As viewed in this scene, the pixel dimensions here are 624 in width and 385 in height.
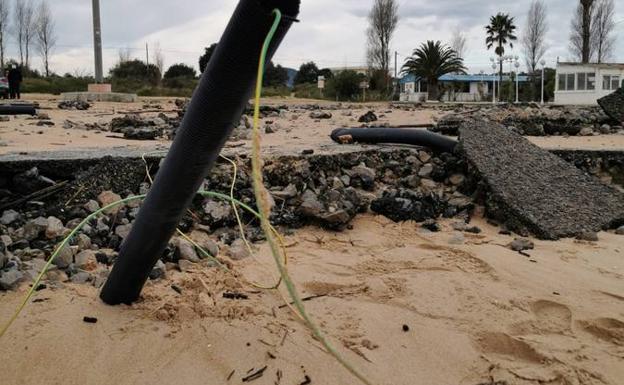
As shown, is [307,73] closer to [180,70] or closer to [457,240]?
[180,70]

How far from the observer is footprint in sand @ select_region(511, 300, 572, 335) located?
2.45 metres

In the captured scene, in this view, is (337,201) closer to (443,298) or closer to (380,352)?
(443,298)

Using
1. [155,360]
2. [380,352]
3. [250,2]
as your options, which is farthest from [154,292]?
[250,2]

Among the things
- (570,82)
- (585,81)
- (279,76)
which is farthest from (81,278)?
(279,76)

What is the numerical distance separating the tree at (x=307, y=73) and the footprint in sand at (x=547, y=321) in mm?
55513

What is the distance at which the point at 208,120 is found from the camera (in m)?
1.63

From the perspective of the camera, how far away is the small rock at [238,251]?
321cm

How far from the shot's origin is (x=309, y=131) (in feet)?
26.1

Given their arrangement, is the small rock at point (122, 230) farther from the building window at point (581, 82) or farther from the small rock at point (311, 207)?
the building window at point (581, 82)

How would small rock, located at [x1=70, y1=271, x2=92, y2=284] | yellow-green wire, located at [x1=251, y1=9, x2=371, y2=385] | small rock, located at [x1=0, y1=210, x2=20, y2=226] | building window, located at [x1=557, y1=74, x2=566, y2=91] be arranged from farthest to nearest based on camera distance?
building window, located at [x1=557, y1=74, x2=566, y2=91] → small rock, located at [x1=0, y1=210, x2=20, y2=226] → small rock, located at [x1=70, y1=271, x2=92, y2=284] → yellow-green wire, located at [x1=251, y1=9, x2=371, y2=385]

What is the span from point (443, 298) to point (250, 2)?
182cm

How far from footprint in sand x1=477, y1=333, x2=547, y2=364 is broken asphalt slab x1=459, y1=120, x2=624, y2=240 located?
5.70 feet

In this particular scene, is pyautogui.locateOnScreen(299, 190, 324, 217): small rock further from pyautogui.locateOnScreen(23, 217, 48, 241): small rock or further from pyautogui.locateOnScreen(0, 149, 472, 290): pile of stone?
pyautogui.locateOnScreen(23, 217, 48, 241): small rock

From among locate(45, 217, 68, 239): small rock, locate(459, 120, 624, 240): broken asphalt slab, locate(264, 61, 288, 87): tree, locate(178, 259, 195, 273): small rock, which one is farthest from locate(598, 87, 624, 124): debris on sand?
locate(264, 61, 288, 87): tree
